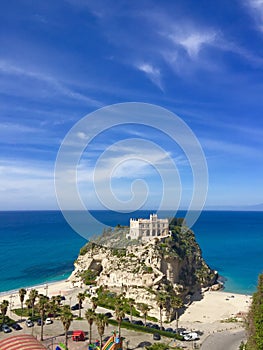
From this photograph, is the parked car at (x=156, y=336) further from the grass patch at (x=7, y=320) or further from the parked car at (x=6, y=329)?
the grass patch at (x=7, y=320)

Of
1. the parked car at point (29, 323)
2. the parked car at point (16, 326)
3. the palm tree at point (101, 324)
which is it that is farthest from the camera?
the parked car at point (29, 323)

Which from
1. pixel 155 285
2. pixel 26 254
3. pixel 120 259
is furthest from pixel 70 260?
pixel 155 285

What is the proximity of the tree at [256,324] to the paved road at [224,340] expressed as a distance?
8400 mm

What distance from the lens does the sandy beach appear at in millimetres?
48141

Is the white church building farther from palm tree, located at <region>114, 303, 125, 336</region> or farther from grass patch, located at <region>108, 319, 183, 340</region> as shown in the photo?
palm tree, located at <region>114, 303, 125, 336</region>

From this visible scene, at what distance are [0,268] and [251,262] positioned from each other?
77.5 metres

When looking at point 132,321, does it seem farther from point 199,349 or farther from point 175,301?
point 199,349

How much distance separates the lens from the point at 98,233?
244 ft

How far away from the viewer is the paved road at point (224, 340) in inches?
1594

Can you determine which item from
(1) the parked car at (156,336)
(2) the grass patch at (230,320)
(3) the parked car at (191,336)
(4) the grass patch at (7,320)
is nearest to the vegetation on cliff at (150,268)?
(3) the parked car at (191,336)

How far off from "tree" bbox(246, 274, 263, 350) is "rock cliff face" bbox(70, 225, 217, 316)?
2132 cm

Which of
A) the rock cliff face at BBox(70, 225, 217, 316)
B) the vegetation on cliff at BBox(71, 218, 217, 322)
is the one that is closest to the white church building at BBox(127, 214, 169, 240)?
the vegetation on cliff at BBox(71, 218, 217, 322)

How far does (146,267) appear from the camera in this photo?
189 feet

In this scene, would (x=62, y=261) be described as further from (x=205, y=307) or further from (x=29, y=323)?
(x=29, y=323)
